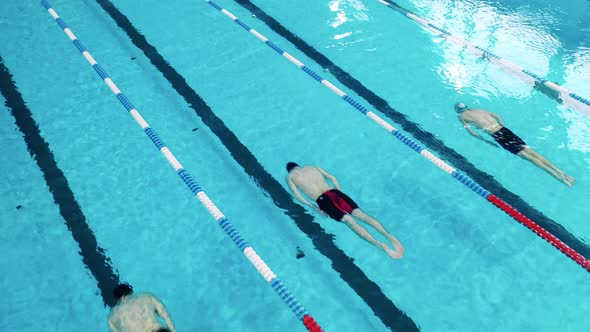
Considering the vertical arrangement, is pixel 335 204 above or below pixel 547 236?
below

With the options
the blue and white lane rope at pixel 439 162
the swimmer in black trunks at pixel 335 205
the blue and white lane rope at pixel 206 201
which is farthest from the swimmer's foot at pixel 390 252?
the blue and white lane rope at pixel 439 162

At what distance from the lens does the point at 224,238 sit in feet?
11.6

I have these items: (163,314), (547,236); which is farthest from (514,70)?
(163,314)

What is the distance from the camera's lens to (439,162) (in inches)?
148

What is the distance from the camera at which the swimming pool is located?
3.10 meters

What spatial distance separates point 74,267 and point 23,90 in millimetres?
3061

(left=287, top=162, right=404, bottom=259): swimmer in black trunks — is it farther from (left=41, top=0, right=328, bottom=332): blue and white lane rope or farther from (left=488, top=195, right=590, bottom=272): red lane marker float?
(left=488, top=195, right=590, bottom=272): red lane marker float

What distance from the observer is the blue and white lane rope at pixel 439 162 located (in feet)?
9.73

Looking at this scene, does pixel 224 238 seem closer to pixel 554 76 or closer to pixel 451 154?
pixel 451 154

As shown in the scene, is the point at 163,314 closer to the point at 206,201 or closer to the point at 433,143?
the point at 206,201

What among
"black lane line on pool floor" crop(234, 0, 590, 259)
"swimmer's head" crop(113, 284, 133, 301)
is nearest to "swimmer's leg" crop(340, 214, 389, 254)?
"black lane line on pool floor" crop(234, 0, 590, 259)

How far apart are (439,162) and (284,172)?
1532 mm

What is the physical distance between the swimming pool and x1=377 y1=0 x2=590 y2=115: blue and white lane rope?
0.52 ft

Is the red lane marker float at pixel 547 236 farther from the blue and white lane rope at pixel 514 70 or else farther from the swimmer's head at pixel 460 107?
the blue and white lane rope at pixel 514 70
